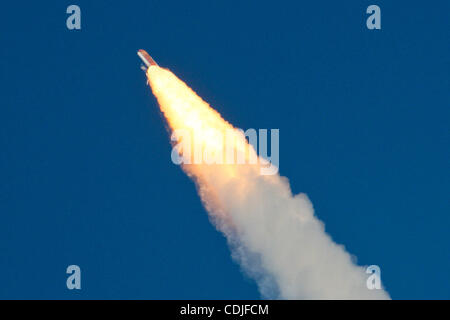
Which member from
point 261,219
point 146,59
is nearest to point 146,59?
point 146,59

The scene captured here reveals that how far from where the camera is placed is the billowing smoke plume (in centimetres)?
6016

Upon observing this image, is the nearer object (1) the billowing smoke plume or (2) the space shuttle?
(1) the billowing smoke plume

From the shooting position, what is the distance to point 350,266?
60.6m

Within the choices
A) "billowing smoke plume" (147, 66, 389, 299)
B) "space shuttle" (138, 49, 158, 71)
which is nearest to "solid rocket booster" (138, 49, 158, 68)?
"space shuttle" (138, 49, 158, 71)

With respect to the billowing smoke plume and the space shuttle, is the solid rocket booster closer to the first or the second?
the space shuttle

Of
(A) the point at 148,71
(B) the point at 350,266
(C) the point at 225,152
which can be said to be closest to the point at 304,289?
(B) the point at 350,266

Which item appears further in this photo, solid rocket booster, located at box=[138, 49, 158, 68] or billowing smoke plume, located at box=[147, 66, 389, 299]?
solid rocket booster, located at box=[138, 49, 158, 68]

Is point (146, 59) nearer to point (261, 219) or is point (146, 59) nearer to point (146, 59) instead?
point (146, 59)

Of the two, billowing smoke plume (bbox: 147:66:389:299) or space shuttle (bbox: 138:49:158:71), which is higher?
space shuttle (bbox: 138:49:158:71)

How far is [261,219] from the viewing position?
61125 millimetres

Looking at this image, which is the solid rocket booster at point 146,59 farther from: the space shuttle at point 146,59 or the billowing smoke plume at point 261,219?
the billowing smoke plume at point 261,219
